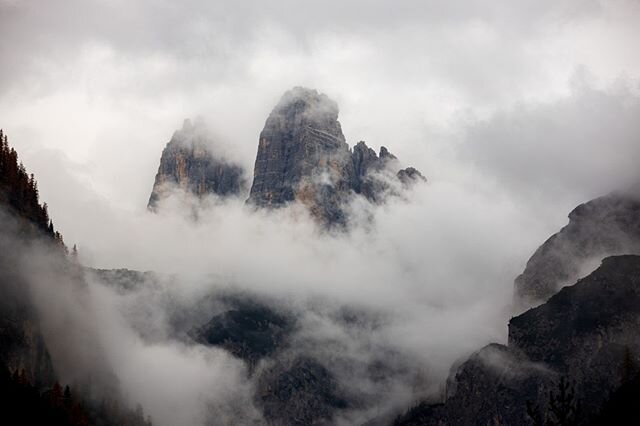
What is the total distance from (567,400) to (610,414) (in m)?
60.9

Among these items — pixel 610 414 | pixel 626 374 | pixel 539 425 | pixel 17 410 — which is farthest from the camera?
pixel 17 410

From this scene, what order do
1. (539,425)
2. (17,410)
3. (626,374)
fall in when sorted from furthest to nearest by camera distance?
(17,410) < (626,374) < (539,425)

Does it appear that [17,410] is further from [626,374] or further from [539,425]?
[539,425]

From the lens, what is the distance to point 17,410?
19938cm

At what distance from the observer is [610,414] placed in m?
163

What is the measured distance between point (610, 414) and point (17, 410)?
362 ft

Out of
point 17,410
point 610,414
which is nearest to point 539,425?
point 610,414

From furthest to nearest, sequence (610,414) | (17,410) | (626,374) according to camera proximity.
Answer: (17,410), (626,374), (610,414)

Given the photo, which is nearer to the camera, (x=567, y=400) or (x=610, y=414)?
(x=567, y=400)

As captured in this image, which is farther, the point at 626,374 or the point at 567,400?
the point at 626,374

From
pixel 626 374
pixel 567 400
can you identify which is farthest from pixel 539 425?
pixel 626 374

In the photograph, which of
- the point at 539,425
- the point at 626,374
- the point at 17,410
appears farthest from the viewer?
the point at 17,410

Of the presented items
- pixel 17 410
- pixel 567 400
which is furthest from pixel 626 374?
pixel 17 410

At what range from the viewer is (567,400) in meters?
107
